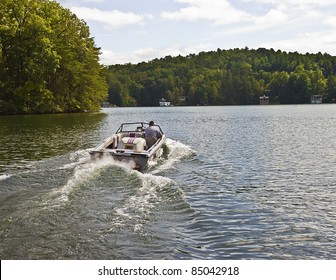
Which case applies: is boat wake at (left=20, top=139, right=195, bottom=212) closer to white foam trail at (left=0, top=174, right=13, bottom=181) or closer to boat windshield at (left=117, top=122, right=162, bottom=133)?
white foam trail at (left=0, top=174, right=13, bottom=181)

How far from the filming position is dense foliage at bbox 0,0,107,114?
58.9 meters

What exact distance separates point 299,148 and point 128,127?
23.5 metres

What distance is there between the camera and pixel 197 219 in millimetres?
10242

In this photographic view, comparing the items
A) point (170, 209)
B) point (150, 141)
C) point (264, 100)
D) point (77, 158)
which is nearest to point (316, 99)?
point (264, 100)

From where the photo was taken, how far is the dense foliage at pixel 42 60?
58938 mm

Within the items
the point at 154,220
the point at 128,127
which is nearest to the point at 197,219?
the point at 154,220

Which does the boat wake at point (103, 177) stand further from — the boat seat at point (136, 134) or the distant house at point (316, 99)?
the distant house at point (316, 99)

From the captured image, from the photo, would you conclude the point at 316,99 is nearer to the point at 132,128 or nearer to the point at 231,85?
the point at 231,85

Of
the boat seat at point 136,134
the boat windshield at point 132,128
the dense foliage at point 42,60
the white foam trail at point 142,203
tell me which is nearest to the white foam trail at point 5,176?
the white foam trail at point 142,203

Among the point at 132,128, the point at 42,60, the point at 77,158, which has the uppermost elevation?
the point at 42,60

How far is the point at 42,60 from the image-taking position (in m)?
59.7

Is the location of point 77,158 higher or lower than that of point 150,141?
lower

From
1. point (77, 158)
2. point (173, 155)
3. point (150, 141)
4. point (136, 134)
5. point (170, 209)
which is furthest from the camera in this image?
point (136, 134)

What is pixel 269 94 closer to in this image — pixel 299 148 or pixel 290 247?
pixel 299 148
